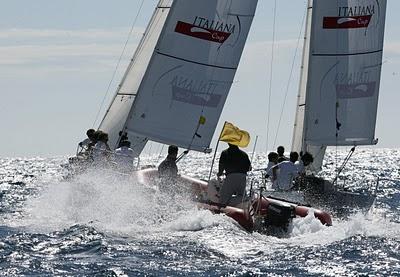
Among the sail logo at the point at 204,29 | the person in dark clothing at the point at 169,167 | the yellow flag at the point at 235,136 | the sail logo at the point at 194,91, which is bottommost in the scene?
the person in dark clothing at the point at 169,167

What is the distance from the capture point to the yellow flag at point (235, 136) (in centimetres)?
2023

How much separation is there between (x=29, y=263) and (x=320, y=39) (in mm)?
14636

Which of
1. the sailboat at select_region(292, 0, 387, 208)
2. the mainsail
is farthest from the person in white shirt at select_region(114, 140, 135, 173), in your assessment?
the mainsail

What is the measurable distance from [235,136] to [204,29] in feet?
18.5

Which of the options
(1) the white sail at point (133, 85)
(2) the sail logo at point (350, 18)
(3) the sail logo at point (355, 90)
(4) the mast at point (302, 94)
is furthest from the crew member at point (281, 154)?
(2) the sail logo at point (350, 18)

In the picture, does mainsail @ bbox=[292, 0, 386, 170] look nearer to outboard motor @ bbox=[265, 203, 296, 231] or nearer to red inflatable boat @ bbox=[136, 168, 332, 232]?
red inflatable boat @ bbox=[136, 168, 332, 232]

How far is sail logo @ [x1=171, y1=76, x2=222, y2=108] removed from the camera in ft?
82.3

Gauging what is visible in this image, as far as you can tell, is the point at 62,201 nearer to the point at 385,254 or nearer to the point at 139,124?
the point at 139,124

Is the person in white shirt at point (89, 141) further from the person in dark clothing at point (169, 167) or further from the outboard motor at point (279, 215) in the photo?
the outboard motor at point (279, 215)

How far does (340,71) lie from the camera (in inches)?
1096

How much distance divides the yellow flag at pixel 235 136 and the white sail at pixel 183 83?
4700 millimetres

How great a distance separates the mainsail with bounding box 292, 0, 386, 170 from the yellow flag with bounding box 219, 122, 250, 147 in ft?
25.3

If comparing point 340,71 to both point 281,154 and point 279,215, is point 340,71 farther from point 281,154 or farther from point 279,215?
point 279,215

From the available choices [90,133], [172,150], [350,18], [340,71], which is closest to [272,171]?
[172,150]
